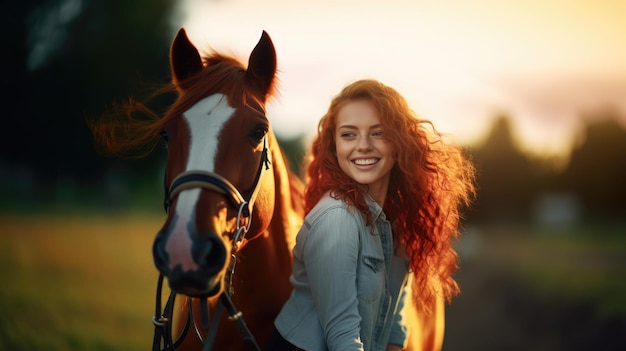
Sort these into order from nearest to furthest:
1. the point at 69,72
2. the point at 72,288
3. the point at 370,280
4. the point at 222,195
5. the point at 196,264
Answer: the point at 196,264
the point at 222,195
the point at 370,280
the point at 72,288
the point at 69,72

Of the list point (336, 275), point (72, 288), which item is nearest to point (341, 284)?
point (336, 275)

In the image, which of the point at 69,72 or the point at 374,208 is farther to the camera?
the point at 69,72

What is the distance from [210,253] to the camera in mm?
1721

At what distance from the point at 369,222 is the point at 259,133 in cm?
62

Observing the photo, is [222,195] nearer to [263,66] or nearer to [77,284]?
[263,66]

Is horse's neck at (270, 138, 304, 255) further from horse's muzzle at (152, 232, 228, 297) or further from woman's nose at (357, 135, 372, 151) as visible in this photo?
horse's muzzle at (152, 232, 228, 297)

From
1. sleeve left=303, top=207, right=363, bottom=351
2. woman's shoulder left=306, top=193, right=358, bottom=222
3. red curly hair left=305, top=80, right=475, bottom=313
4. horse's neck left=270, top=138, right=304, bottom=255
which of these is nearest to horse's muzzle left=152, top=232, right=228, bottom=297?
sleeve left=303, top=207, right=363, bottom=351

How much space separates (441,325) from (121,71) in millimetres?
5864

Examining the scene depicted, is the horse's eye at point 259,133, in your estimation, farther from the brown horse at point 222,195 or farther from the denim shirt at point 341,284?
the denim shirt at point 341,284

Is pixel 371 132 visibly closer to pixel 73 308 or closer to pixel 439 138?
pixel 439 138

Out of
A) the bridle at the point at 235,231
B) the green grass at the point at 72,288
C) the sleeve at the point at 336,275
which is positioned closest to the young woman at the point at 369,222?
the sleeve at the point at 336,275

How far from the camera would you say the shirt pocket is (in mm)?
2053

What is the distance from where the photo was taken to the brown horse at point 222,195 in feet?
5.53

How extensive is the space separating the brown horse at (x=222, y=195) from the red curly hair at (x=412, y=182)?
277mm
